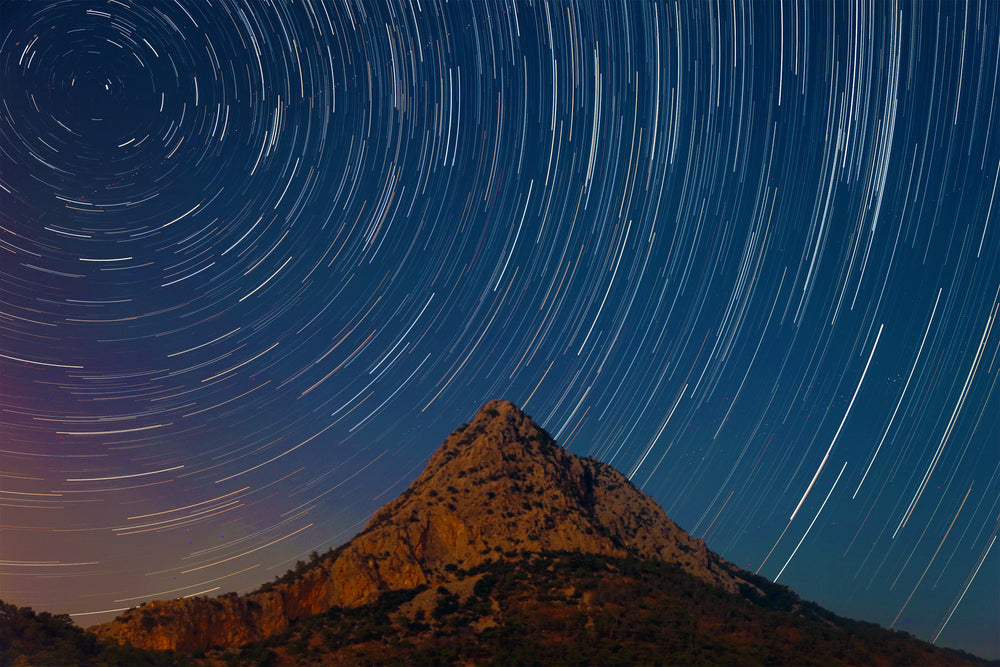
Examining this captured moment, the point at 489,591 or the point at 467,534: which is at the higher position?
the point at 467,534

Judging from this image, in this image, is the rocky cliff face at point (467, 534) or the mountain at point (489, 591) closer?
the mountain at point (489, 591)

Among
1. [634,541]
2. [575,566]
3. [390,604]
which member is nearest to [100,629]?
[390,604]

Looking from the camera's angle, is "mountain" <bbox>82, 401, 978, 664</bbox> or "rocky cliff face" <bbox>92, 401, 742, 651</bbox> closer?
"mountain" <bbox>82, 401, 978, 664</bbox>

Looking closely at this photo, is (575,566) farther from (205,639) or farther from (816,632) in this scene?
(205,639)

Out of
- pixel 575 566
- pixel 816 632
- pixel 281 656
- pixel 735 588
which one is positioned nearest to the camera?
pixel 281 656

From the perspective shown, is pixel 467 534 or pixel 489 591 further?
pixel 467 534
